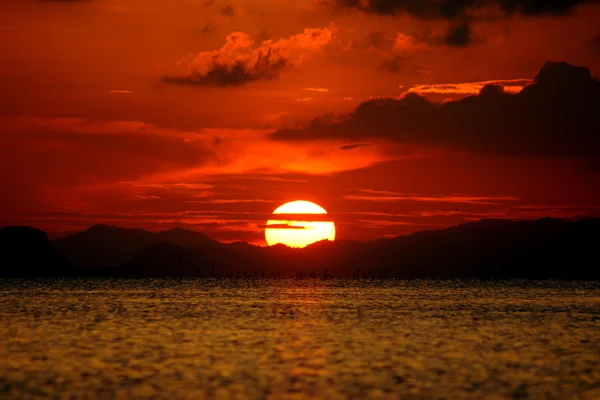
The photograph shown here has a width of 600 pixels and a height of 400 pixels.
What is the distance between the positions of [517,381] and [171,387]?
77.2ft

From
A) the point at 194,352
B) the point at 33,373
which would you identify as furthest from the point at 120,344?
the point at 33,373

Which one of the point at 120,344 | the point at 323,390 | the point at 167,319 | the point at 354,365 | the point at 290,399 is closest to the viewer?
the point at 290,399

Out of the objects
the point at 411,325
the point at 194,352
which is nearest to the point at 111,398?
the point at 194,352

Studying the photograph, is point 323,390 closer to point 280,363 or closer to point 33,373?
point 280,363

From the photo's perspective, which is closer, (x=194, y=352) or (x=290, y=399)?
(x=290, y=399)

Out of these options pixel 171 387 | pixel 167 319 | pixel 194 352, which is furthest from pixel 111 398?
pixel 167 319

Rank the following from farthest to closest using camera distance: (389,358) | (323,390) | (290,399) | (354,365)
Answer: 1. (389,358)
2. (354,365)
3. (323,390)
4. (290,399)

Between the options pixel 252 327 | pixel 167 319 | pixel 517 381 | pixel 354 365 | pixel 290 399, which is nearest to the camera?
pixel 290 399

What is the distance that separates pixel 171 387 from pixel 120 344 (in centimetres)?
3025

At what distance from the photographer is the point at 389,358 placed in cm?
6994

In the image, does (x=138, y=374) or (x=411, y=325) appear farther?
(x=411, y=325)

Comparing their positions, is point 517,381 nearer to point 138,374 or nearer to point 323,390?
point 323,390

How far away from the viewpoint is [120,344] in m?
81.4

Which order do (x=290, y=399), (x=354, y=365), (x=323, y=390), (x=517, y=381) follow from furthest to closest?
(x=354, y=365)
(x=517, y=381)
(x=323, y=390)
(x=290, y=399)
